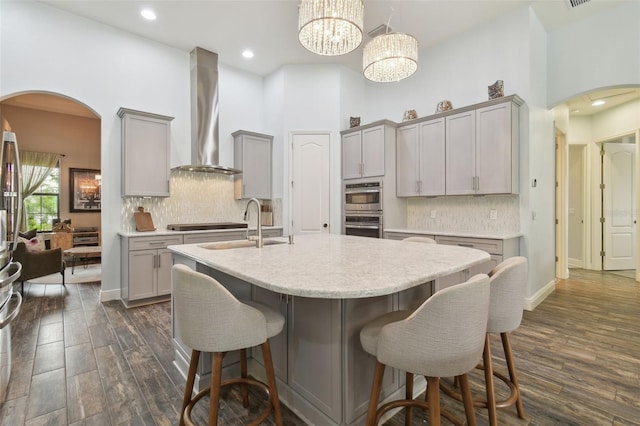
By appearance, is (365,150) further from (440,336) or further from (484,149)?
(440,336)

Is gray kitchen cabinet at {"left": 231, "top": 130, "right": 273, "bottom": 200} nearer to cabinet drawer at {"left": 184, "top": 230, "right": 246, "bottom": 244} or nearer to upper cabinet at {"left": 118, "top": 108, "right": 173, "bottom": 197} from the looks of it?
cabinet drawer at {"left": 184, "top": 230, "right": 246, "bottom": 244}

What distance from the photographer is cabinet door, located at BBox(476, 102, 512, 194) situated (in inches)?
141

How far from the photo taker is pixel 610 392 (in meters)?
2.02

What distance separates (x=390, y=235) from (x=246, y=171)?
Result: 2536 millimetres

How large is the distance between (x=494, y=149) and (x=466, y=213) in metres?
0.95

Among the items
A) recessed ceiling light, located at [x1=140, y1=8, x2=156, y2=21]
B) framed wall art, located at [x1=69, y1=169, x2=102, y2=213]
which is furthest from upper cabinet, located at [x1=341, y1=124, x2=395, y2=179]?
framed wall art, located at [x1=69, y1=169, x2=102, y2=213]

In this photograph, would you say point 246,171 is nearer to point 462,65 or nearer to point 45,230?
point 462,65

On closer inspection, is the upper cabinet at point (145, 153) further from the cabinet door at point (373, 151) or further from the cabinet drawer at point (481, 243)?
the cabinet drawer at point (481, 243)

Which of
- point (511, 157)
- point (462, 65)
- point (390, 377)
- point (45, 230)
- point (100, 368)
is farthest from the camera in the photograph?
point (45, 230)

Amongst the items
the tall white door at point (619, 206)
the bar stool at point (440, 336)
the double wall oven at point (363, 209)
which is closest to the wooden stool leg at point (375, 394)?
the bar stool at point (440, 336)

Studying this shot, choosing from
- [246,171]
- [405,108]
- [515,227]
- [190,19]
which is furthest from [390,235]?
[190,19]

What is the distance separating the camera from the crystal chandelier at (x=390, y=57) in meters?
2.85

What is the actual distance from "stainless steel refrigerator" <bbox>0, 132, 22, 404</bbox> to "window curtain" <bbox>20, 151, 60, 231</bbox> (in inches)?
232

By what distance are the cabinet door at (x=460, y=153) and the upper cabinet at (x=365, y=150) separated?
2.85 feet
